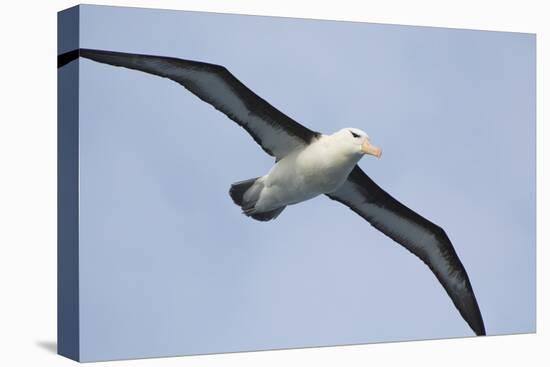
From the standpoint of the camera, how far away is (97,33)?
8.24 m

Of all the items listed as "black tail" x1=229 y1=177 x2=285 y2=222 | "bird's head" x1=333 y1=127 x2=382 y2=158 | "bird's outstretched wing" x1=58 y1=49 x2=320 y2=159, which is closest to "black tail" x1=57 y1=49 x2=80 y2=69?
"bird's outstretched wing" x1=58 y1=49 x2=320 y2=159

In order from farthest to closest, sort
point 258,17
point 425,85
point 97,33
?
point 425,85
point 258,17
point 97,33

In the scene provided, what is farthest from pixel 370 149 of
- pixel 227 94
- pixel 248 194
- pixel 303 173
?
pixel 227 94

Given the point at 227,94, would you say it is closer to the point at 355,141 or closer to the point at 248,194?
the point at 248,194

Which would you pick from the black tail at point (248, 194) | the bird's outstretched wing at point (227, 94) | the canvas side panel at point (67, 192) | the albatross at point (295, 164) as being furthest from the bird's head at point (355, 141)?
the canvas side panel at point (67, 192)

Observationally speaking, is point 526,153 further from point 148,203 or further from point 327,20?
point 148,203

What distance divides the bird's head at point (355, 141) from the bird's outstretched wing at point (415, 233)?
497 millimetres

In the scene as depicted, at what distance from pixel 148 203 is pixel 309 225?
143cm

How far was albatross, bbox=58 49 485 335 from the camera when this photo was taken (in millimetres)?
8539

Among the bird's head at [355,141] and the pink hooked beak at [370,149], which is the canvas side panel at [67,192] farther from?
the pink hooked beak at [370,149]

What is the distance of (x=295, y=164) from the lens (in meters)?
A: 8.98

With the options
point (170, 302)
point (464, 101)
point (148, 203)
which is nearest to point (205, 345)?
point (170, 302)

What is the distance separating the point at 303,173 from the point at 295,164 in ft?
0.30

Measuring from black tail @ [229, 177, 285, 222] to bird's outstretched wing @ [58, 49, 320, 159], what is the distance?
28 centimetres
